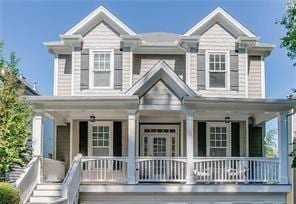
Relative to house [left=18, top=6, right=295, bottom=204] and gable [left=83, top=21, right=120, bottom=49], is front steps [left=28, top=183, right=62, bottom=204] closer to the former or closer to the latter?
house [left=18, top=6, right=295, bottom=204]

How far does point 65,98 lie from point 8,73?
8.34ft

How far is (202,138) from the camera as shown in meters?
18.4

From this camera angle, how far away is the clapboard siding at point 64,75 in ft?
61.0

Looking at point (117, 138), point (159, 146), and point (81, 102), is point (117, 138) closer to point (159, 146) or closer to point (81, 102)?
point (159, 146)

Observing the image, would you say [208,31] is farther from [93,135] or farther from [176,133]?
[93,135]

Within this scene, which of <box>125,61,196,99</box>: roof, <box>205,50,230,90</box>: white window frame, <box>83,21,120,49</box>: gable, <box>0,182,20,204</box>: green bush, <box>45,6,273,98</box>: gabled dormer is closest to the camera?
<box>0,182,20,204</box>: green bush

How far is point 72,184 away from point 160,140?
571cm

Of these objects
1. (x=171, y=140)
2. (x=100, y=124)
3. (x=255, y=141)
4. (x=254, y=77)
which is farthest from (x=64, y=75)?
(x=255, y=141)

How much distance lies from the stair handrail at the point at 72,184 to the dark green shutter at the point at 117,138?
3.08 metres

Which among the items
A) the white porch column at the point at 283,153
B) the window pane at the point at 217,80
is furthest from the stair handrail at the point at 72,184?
the white porch column at the point at 283,153

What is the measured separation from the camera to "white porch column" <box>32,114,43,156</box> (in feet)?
49.7

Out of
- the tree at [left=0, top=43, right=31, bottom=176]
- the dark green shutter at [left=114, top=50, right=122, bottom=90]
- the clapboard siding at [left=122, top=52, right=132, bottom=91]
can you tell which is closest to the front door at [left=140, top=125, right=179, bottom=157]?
the clapboard siding at [left=122, top=52, right=132, bottom=91]

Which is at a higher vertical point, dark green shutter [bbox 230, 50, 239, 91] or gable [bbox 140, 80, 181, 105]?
dark green shutter [bbox 230, 50, 239, 91]

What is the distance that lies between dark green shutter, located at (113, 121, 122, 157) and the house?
38 millimetres
